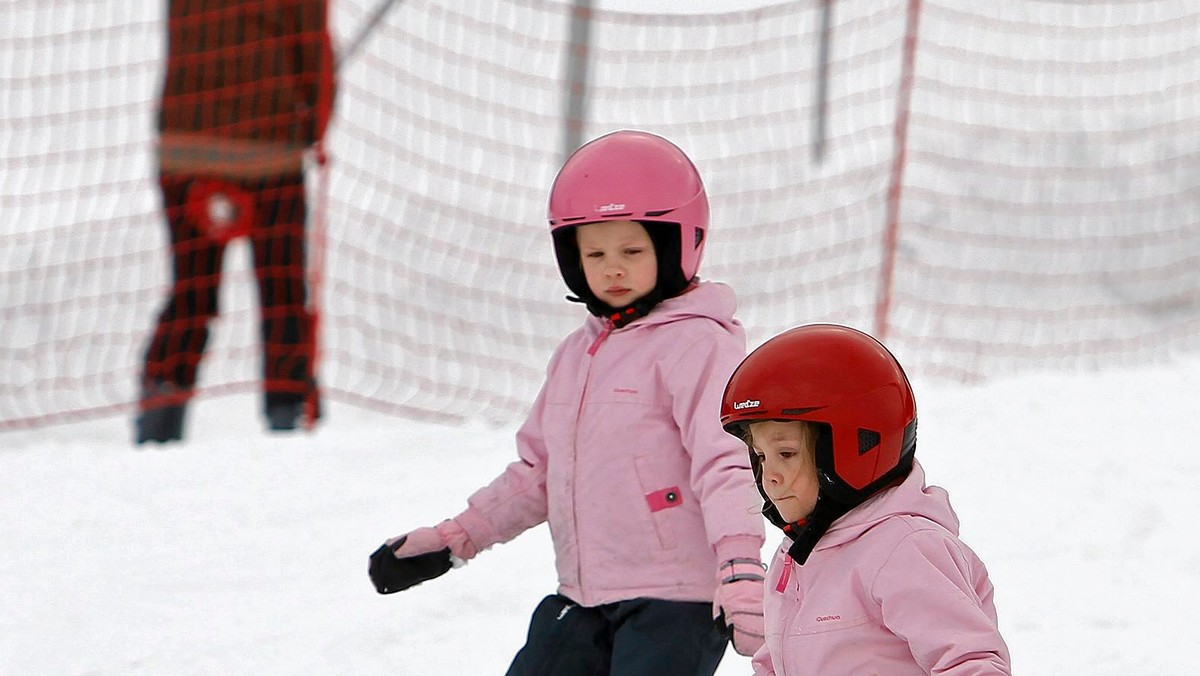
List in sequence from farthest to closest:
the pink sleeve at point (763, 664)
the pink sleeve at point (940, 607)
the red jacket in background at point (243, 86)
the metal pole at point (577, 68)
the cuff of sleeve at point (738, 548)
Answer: the metal pole at point (577, 68)
the red jacket in background at point (243, 86)
the cuff of sleeve at point (738, 548)
the pink sleeve at point (763, 664)
the pink sleeve at point (940, 607)

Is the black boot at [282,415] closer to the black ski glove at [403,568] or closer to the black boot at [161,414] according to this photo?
the black boot at [161,414]

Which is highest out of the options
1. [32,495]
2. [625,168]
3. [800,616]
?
[625,168]

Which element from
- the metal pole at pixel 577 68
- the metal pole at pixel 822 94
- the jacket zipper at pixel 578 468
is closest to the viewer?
the jacket zipper at pixel 578 468

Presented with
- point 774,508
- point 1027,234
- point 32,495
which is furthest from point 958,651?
point 1027,234

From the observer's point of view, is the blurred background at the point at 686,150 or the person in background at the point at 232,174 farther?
the blurred background at the point at 686,150

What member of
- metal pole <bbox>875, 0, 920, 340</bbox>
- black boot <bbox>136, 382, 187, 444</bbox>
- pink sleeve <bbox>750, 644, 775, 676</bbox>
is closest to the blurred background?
metal pole <bbox>875, 0, 920, 340</bbox>

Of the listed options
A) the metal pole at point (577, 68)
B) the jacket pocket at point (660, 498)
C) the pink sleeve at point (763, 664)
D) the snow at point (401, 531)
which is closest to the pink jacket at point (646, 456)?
the jacket pocket at point (660, 498)

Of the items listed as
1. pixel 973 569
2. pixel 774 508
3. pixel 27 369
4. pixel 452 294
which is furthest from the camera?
pixel 452 294

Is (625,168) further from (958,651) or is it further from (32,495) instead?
(32,495)

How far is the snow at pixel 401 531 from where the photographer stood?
3629 millimetres

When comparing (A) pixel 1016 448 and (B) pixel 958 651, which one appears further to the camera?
(A) pixel 1016 448

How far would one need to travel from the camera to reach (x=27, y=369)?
7.58 meters

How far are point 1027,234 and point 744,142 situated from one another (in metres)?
2.14

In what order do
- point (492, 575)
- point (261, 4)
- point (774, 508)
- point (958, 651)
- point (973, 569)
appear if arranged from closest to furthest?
point (958, 651), point (973, 569), point (774, 508), point (492, 575), point (261, 4)
